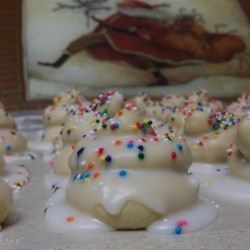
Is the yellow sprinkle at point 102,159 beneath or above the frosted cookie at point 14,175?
above

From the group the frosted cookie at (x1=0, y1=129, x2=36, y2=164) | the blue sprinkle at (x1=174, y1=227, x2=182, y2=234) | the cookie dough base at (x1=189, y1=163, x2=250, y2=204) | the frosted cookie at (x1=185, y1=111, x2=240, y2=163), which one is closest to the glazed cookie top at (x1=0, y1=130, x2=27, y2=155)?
the frosted cookie at (x1=0, y1=129, x2=36, y2=164)

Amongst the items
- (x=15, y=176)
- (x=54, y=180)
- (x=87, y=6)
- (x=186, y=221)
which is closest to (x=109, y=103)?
(x=54, y=180)

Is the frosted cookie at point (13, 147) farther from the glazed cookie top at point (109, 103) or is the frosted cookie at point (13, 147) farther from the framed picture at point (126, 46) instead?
the framed picture at point (126, 46)

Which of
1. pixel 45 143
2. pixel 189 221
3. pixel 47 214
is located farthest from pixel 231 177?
pixel 45 143

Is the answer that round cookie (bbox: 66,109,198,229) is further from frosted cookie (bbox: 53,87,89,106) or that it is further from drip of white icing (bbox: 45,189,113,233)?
frosted cookie (bbox: 53,87,89,106)

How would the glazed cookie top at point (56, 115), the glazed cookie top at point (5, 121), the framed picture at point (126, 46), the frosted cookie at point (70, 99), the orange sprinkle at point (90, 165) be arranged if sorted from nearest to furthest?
1. the orange sprinkle at point (90, 165)
2. the glazed cookie top at point (5, 121)
3. the glazed cookie top at point (56, 115)
4. the frosted cookie at point (70, 99)
5. the framed picture at point (126, 46)

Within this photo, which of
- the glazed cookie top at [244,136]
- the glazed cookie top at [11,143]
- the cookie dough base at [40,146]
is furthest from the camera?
the cookie dough base at [40,146]

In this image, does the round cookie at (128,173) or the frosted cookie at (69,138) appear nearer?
the round cookie at (128,173)

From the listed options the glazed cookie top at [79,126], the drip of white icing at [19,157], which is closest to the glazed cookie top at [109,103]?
the glazed cookie top at [79,126]
